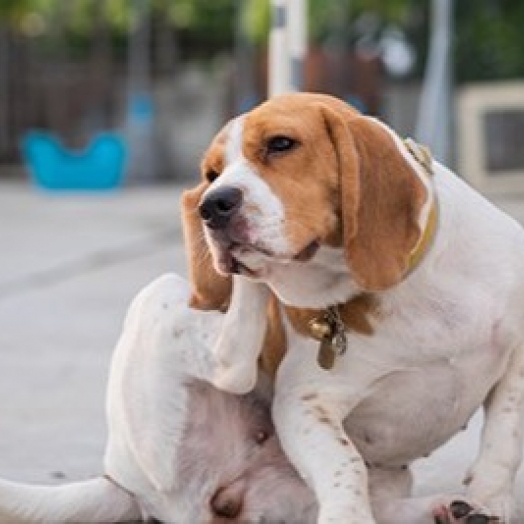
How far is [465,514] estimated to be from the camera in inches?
121

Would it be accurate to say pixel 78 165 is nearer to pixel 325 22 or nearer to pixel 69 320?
pixel 325 22

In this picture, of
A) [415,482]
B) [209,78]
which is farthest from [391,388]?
[209,78]

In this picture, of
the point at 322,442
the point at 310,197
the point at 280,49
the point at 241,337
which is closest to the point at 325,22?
the point at 280,49

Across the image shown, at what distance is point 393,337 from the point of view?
3068 millimetres

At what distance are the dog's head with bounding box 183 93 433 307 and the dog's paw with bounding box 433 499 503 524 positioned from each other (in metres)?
0.48

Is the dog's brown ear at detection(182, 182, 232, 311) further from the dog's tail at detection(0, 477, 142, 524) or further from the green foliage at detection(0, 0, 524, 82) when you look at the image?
the green foliage at detection(0, 0, 524, 82)

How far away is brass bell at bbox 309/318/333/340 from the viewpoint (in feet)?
10.0

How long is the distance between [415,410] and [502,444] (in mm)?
200

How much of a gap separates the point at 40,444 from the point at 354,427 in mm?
1329

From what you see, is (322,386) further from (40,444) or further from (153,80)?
(153,80)

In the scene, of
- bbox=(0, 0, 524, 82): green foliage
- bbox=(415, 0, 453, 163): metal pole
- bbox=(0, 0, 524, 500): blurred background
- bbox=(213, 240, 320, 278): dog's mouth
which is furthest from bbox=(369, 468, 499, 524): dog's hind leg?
bbox=(0, 0, 524, 82): green foliage

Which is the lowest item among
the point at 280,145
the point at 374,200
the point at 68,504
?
the point at 68,504

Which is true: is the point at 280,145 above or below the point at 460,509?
above

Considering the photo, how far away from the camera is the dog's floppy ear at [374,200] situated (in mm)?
2875
